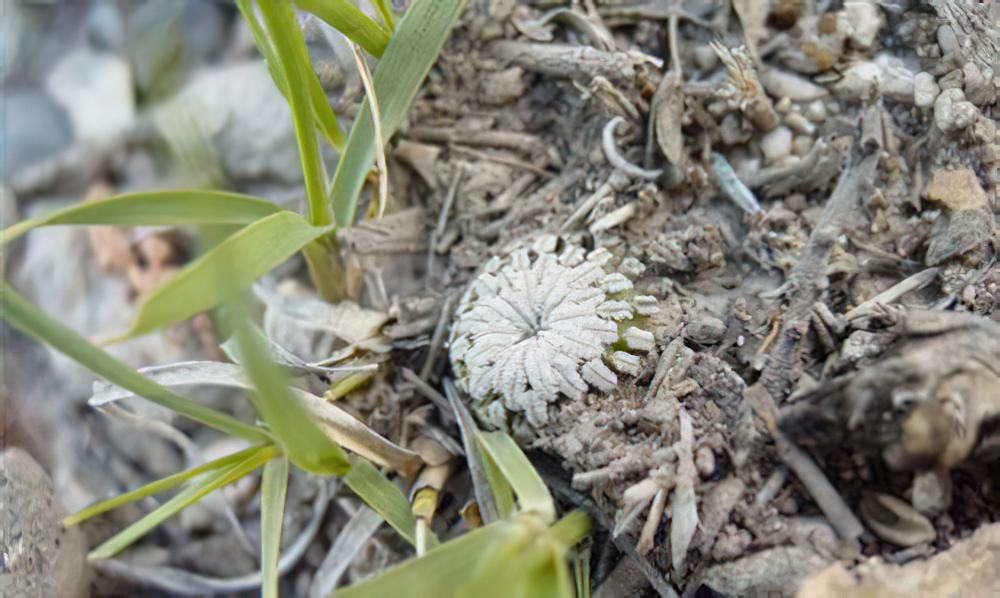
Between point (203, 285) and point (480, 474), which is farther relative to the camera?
point (480, 474)

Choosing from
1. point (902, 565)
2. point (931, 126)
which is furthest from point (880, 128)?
point (902, 565)

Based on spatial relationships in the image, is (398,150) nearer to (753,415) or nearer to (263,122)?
(263,122)

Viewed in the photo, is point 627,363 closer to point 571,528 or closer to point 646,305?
point 646,305

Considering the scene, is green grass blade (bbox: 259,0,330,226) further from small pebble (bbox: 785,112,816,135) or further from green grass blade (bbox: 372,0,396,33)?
small pebble (bbox: 785,112,816,135)


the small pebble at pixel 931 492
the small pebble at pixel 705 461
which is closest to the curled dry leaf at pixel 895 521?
the small pebble at pixel 931 492

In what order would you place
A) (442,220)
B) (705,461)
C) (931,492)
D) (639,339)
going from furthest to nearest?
(442,220) < (639,339) < (705,461) < (931,492)

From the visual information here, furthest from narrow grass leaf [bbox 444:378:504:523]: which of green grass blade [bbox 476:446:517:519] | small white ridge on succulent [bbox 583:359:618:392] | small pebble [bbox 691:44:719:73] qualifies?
small pebble [bbox 691:44:719:73]

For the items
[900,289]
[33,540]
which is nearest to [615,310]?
[900,289]

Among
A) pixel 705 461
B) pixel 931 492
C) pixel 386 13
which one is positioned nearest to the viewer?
pixel 931 492
